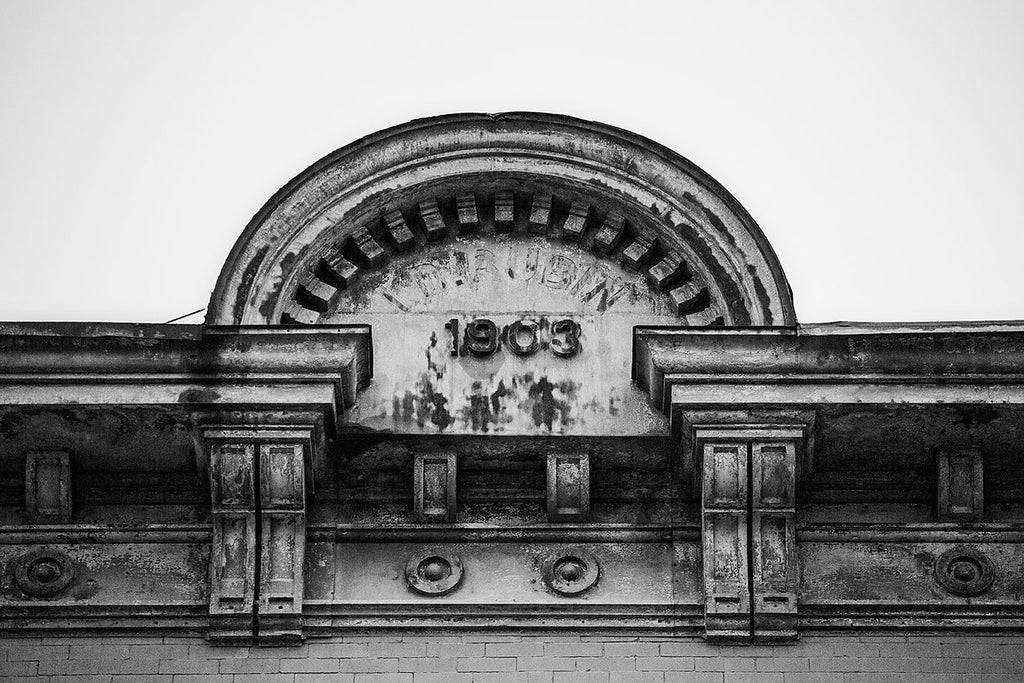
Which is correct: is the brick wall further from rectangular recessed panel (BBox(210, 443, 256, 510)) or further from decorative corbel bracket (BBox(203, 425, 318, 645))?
rectangular recessed panel (BBox(210, 443, 256, 510))

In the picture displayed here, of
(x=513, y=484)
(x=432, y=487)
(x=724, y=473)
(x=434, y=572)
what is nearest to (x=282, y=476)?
(x=432, y=487)

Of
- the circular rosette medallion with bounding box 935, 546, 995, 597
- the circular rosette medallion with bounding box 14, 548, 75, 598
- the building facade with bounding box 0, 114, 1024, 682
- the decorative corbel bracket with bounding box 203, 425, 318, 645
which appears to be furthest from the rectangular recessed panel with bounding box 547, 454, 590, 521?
the circular rosette medallion with bounding box 14, 548, 75, 598

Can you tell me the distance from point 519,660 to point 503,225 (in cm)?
286

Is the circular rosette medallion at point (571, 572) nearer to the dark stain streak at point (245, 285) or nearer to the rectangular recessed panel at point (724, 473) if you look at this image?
the rectangular recessed panel at point (724, 473)

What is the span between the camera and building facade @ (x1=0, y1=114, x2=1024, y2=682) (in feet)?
38.6

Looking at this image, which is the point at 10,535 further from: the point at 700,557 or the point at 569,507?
the point at 700,557

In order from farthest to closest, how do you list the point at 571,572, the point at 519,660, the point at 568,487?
the point at 568,487, the point at 571,572, the point at 519,660

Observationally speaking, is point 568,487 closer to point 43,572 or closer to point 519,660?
point 519,660

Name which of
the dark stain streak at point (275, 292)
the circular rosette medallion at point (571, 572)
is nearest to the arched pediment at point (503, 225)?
the dark stain streak at point (275, 292)

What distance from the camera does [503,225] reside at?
13000 millimetres

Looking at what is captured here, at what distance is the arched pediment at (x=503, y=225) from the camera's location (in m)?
Result: 12.6

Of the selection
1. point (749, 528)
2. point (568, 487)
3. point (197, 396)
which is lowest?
point (749, 528)

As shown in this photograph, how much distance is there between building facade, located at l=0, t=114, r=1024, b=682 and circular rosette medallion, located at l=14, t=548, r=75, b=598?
0.06 feet

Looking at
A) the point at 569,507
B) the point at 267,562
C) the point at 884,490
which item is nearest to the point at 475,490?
the point at 569,507
